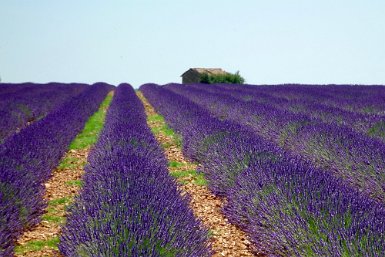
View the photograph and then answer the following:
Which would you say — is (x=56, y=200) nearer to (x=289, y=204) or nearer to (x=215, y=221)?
(x=215, y=221)

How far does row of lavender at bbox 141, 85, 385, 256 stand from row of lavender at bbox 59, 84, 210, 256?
25.3 inches

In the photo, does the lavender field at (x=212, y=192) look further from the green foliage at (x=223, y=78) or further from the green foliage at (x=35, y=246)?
the green foliage at (x=223, y=78)

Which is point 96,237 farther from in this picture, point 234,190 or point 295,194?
point 234,190

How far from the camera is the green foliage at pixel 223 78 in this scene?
3859 centimetres

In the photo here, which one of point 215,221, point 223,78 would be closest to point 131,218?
point 215,221

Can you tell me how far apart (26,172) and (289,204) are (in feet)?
9.88

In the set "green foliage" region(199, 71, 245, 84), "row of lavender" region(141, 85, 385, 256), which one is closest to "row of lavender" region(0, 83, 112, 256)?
"row of lavender" region(141, 85, 385, 256)

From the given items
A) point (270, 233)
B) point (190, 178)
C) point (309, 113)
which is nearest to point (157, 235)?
point (270, 233)

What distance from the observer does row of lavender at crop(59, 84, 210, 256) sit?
301 cm

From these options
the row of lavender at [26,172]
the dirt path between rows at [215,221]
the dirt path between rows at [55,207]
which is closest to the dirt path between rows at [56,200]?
the dirt path between rows at [55,207]

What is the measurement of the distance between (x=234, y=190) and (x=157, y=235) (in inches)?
82.5

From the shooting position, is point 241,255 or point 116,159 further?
point 116,159

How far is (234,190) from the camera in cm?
510

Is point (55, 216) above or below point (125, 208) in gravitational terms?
below
